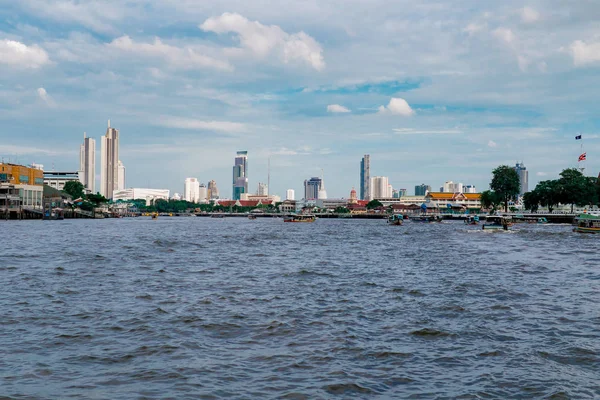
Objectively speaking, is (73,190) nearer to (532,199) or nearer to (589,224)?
(532,199)

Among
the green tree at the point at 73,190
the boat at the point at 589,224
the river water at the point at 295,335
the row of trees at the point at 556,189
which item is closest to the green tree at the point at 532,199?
the row of trees at the point at 556,189

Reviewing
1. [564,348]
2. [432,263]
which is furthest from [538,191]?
[564,348]

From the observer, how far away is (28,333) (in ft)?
46.1

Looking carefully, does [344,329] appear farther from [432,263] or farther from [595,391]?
[432,263]

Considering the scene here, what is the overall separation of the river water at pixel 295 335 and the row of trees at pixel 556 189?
121609 mm

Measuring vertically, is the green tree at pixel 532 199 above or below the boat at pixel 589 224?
above

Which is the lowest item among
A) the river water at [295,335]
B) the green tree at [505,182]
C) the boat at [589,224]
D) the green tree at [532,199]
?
the river water at [295,335]

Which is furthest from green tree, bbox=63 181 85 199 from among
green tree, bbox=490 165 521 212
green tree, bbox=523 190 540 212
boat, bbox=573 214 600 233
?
boat, bbox=573 214 600 233

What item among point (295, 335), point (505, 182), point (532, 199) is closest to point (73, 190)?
point (505, 182)

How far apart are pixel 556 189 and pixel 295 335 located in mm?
141446

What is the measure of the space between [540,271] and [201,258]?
21.0 m

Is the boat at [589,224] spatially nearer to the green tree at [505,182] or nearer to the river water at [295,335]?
the river water at [295,335]

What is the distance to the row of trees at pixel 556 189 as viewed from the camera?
138 m

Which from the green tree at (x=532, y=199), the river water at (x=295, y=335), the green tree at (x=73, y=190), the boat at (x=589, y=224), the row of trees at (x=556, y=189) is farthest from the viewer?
the green tree at (x=73, y=190)
